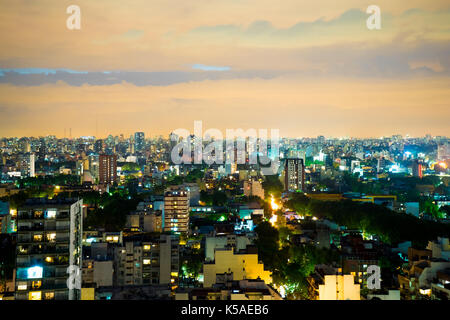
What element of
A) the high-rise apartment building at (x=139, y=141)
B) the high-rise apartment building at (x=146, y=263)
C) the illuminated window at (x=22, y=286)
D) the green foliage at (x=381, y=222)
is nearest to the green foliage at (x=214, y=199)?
the green foliage at (x=381, y=222)

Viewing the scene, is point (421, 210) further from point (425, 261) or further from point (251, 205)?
point (425, 261)

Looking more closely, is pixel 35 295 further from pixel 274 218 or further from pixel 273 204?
pixel 273 204

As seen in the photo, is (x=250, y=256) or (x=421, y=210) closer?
(x=250, y=256)

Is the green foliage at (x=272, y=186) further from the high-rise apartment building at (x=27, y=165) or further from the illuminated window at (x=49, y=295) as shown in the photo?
the illuminated window at (x=49, y=295)

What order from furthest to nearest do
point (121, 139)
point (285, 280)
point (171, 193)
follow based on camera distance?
1. point (121, 139)
2. point (171, 193)
3. point (285, 280)

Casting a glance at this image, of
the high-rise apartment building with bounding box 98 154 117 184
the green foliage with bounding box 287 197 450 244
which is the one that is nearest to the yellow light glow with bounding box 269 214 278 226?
the green foliage with bounding box 287 197 450 244

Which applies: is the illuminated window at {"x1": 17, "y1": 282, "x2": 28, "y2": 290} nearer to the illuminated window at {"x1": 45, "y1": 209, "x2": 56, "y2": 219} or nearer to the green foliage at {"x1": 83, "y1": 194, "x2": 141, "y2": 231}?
the illuminated window at {"x1": 45, "y1": 209, "x2": 56, "y2": 219}

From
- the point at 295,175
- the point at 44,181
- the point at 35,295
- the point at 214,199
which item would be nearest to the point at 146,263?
the point at 35,295
